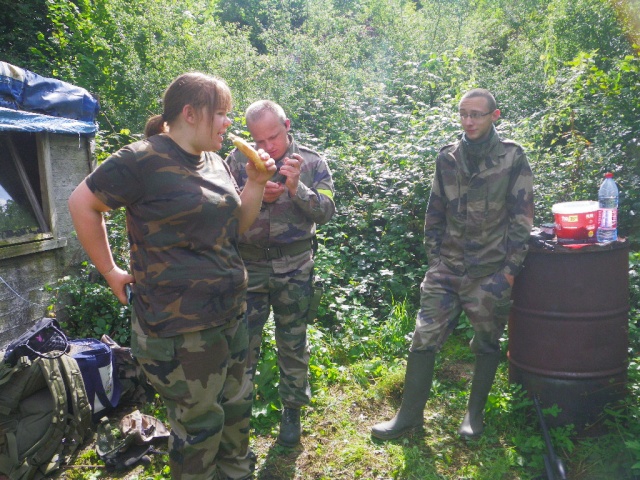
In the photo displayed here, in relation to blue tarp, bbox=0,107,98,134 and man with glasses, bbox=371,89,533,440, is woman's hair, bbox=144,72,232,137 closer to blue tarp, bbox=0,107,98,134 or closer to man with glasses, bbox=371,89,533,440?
man with glasses, bbox=371,89,533,440

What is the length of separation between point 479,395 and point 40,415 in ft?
8.96

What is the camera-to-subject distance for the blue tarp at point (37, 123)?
4152mm

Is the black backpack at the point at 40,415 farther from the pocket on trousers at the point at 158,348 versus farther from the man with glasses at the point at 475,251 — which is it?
the man with glasses at the point at 475,251

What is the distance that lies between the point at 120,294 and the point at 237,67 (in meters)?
6.60

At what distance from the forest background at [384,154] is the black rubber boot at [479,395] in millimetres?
74

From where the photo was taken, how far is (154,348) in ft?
6.74

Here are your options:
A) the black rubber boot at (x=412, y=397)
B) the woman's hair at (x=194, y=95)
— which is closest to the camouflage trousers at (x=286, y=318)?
the black rubber boot at (x=412, y=397)

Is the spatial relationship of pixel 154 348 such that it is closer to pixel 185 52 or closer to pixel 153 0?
pixel 185 52

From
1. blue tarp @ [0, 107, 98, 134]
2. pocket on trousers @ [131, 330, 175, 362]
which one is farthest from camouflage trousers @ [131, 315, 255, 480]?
blue tarp @ [0, 107, 98, 134]

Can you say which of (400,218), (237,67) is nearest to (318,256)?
(400,218)

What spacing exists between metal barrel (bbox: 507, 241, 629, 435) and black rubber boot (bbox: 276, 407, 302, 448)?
59.2 inches

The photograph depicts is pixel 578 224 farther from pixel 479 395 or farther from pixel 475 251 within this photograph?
pixel 479 395

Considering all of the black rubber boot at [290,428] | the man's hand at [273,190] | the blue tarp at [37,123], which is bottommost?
the black rubber boot at [290,428]

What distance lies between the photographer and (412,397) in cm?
327
